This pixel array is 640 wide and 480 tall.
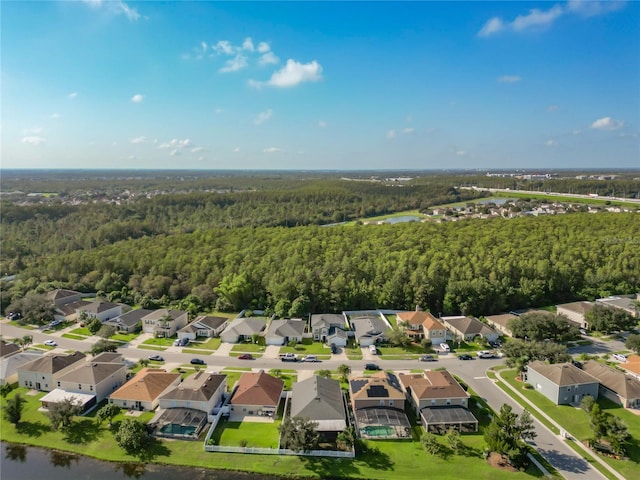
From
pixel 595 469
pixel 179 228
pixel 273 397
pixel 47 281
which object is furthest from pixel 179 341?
pixel 179 228

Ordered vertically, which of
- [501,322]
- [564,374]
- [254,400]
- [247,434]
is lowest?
[247,434]

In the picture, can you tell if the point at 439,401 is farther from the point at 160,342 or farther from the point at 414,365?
the point at 160,342

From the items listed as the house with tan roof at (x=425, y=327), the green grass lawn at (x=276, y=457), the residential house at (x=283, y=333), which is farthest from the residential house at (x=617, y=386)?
the residential house at (x=283, y=333)

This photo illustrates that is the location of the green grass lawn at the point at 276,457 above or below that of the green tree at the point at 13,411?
below

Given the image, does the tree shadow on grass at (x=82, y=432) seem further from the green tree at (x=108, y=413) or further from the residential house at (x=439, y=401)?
the residential house at (x=439, y=401)

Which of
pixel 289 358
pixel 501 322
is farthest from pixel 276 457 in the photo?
pixel 501 322

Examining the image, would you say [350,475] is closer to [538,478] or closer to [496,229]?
[538,478]
